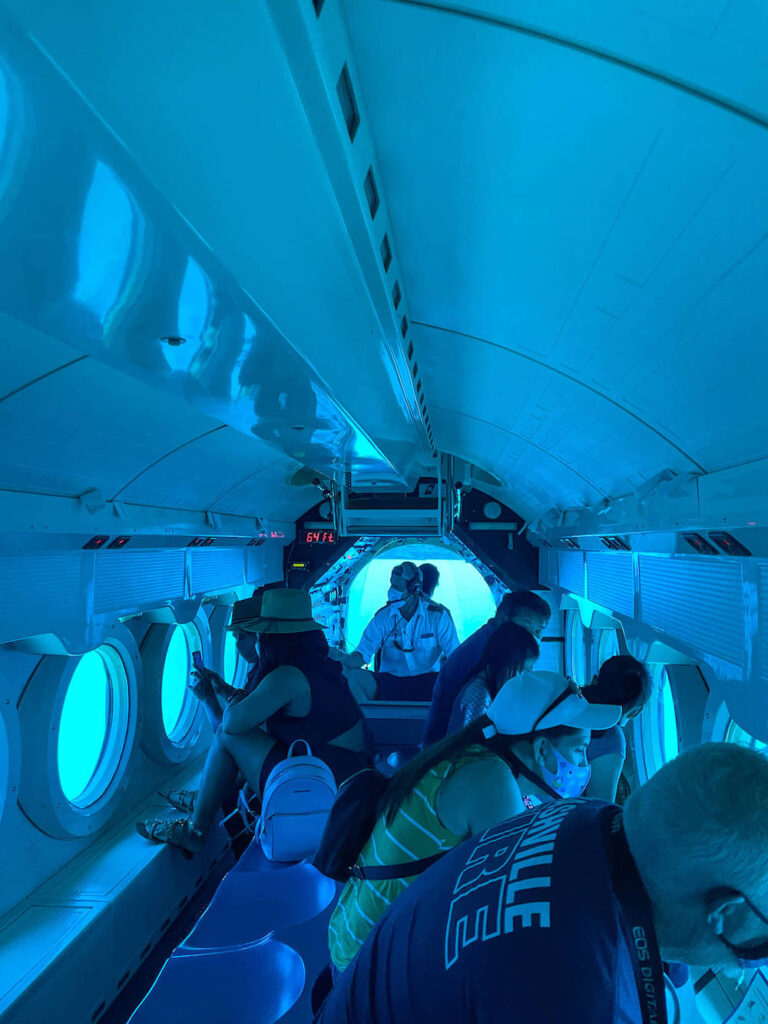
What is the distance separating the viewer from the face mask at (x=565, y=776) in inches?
93.9

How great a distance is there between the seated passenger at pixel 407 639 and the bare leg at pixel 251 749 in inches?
126

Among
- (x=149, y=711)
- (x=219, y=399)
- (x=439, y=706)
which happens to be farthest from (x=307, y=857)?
(x=219, y=399)

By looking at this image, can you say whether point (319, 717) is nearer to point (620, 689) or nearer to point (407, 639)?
point (620, 689)

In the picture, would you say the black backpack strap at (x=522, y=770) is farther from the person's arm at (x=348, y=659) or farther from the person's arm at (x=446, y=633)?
the person's arm at (x=446, y=633)

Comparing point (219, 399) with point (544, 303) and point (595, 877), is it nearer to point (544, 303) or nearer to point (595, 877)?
point (544, 303)

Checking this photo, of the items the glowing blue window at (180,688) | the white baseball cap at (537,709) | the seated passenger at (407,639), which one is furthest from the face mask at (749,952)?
the glowing blue window at (180,688)

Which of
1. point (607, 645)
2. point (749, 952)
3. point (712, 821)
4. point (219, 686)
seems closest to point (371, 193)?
point (712, 821)

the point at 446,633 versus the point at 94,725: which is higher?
the point at 446,633

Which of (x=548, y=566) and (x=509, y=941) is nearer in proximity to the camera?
(x=509, y=941)

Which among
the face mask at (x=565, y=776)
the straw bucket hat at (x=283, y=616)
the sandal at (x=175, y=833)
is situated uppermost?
the straw bucket hat at (x=283, y=616)

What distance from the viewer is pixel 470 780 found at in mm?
2045

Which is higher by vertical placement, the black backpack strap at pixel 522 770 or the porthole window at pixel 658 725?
the black backpack strap at pixel 522 770

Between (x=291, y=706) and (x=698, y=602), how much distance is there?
2.41 meters

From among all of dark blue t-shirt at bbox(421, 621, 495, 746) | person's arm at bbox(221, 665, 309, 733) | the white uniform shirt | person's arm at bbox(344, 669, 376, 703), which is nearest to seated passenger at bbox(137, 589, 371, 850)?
person's arm at bbox(221, 665, 309, 733)
